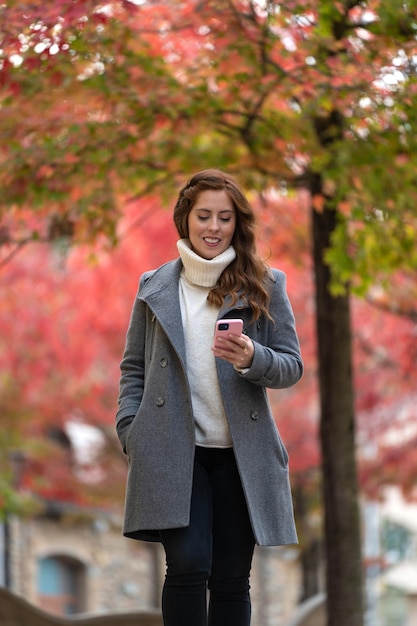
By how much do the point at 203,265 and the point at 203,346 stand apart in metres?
0.27

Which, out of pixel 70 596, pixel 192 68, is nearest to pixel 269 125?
pixel 192 68

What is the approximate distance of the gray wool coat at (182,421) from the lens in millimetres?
3816

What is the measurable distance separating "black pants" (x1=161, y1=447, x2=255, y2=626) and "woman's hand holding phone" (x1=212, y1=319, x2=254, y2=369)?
1.21 ft

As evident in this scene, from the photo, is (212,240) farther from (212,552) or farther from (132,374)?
(212,552)

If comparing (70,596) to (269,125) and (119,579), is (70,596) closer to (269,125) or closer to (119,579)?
(119,579)

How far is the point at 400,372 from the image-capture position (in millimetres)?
15125

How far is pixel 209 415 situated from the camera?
154 inches

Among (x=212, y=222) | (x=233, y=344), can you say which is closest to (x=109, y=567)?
(x=212, y=222)

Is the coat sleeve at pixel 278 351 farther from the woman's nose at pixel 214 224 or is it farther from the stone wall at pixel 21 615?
the stone wall at pixel 21 615

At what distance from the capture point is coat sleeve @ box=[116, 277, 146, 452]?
156 inches

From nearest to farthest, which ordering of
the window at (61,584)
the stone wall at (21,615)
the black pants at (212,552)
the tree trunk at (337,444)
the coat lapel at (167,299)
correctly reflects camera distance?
the black pants at (212,552) → the coat lapel at (167,299) → the stone wall at (21,615) → the tree trunk at (337,444) → the window at (61,584)

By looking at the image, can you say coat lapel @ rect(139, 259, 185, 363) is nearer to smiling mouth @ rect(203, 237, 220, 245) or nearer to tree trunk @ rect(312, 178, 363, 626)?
smiling mouth @ rect(203, 237, 220, 245)

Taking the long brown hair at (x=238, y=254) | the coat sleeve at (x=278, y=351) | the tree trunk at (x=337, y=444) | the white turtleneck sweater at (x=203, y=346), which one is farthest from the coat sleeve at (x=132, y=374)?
the tree trunk at (x=337, y=444)

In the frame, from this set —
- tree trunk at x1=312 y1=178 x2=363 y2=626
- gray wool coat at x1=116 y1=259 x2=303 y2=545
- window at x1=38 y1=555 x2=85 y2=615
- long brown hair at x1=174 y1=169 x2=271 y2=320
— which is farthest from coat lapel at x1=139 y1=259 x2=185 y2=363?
window at x1=38 y1=555 x2=85 y2=615
